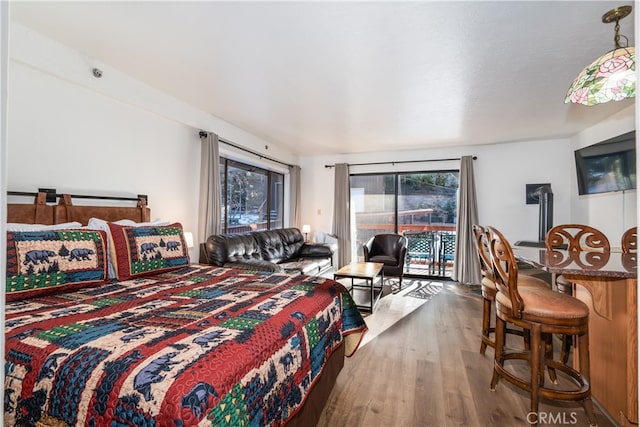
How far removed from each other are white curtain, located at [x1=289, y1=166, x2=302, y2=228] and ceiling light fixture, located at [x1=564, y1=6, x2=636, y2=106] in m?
4.86

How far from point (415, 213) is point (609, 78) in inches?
170

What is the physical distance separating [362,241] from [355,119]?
286cm

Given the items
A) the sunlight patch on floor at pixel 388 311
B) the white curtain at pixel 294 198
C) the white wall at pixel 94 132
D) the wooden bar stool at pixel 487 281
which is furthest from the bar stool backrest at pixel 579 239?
the white curtain at pixel 294 198

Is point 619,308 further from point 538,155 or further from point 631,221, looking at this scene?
point 538,155

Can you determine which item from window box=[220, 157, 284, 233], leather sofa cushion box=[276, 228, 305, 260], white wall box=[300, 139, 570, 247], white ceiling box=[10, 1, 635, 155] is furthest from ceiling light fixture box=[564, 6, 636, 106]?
window box=[220, 157, 284, 233]

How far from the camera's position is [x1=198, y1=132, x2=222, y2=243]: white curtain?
3703mm

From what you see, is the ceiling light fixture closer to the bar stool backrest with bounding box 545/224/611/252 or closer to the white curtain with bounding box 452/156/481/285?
the bar stool backrest with bounding box 545/224/611/252

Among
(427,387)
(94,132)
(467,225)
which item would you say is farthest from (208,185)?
(467,225)

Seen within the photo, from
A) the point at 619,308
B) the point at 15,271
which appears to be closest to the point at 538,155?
the point at 619,308

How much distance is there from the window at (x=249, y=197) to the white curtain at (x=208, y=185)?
61 centimetres

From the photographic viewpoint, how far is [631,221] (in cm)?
343

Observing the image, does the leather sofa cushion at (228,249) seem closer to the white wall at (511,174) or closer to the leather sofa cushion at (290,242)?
the leather sofa cushion at (290,242)

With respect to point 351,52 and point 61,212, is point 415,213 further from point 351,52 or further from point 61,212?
point 61,212

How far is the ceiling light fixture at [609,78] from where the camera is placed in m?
1.48
